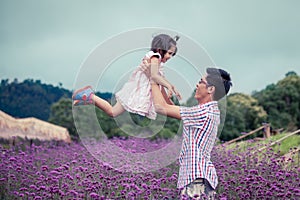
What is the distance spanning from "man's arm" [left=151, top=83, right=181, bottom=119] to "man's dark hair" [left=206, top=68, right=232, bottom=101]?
0.42 meters

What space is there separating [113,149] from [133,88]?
1.96 metres

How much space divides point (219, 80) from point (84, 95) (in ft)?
4.07

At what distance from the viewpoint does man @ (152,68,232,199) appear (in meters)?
4.10

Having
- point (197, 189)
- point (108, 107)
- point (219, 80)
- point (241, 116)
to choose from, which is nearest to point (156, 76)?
point (219, 80)

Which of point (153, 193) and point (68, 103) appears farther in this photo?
point (68, 103)

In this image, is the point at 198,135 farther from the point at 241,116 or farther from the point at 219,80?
the point at 241,116

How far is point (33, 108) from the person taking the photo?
3581 centimetres

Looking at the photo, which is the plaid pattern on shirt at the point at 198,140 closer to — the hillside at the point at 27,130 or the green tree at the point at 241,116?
the hillside at the point at 27,130

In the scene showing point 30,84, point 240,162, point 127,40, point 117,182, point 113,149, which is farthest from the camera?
point 30,84

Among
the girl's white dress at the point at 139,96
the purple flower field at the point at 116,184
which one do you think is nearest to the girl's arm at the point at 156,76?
the girl's white dress at the point at 139,96

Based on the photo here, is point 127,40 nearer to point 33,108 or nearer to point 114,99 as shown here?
point 114,99

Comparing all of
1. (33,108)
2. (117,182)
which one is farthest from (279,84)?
(117,182)

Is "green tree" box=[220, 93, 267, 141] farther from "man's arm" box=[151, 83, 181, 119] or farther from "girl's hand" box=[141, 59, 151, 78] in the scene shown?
"man's arm" box=[151, 83, 181, 119]

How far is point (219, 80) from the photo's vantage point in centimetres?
430
